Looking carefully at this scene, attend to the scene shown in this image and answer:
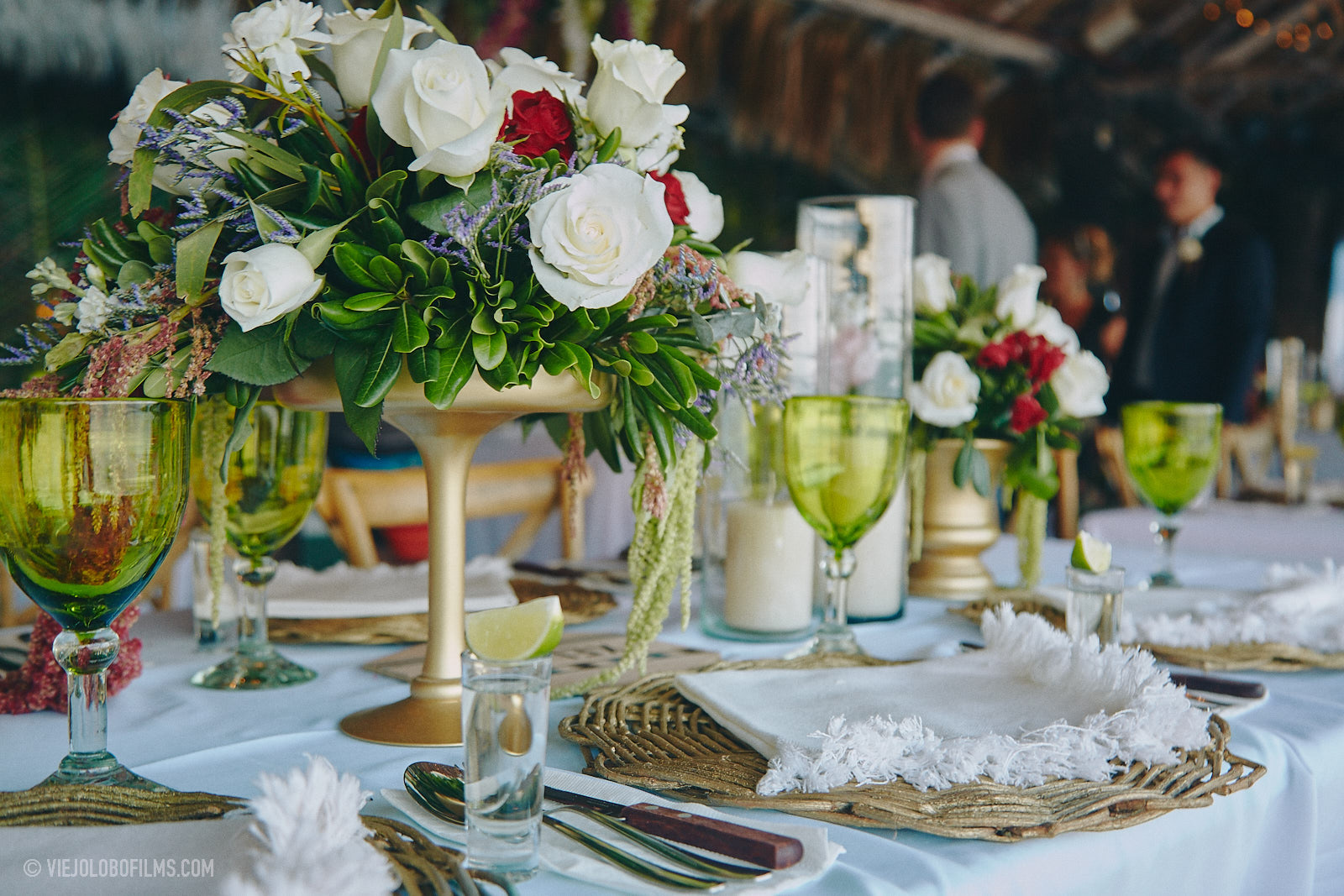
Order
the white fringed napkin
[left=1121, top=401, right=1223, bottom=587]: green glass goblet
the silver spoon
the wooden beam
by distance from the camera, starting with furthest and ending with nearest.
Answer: the wooden beam < [left=1121, top=401, right=1223, bottom=587]: green glass goblet < the white fringed napkin < the silver spoon

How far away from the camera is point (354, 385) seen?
25.2 inches

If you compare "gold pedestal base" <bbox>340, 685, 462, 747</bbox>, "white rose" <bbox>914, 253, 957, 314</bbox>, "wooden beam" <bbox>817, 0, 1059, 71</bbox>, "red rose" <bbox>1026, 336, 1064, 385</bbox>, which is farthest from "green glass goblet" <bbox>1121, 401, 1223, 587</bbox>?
"wooden beam" <bbox>817, 0, 1059, 71</bbox>

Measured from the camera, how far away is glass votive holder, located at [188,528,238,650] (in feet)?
3.09

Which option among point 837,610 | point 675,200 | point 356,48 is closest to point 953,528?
point 837,610

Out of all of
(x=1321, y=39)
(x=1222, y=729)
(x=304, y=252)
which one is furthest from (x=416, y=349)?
(x=1321, y=39)

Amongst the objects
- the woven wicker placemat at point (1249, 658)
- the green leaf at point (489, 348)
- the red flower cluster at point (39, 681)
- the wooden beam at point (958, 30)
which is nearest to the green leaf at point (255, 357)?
the green leaf at point (489, 348)

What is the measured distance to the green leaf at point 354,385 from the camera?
639 millimetres

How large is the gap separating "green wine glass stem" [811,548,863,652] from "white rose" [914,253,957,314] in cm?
48

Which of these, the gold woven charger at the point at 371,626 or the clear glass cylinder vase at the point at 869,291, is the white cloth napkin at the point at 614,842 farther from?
the clear glass cylinder vase at the point at 869,291

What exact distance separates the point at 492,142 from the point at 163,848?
0.40 meters

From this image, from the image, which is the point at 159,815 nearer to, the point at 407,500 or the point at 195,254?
the point at 195,254

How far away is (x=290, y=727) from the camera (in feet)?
2.33

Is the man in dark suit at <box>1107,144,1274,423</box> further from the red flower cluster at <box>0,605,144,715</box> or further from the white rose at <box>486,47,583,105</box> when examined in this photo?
the red flower cluster at <box>0,605,144,715</box>

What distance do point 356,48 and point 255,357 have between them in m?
0.19
